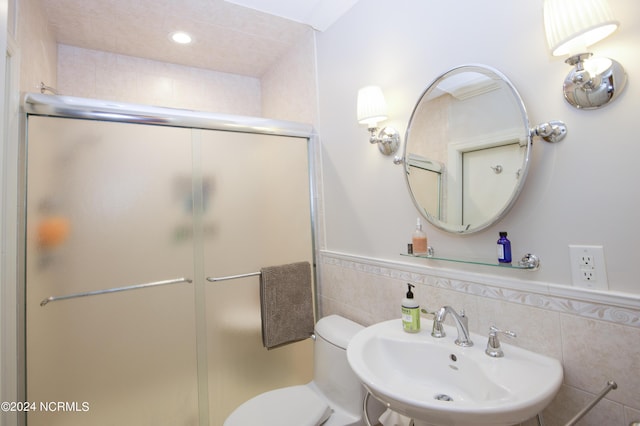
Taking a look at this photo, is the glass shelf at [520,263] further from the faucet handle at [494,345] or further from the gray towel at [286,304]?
the gray towel at [286,304]

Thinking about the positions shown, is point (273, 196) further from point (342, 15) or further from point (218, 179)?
point (342, 15)

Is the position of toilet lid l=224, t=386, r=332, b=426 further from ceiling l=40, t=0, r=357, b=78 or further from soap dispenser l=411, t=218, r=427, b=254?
ceiling l=40, t=0, r=357, b=78

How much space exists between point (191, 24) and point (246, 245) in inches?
56.2

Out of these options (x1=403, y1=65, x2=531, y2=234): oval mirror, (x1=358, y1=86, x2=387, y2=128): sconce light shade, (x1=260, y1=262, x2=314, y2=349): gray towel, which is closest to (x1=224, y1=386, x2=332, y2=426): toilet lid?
(x1=260, y1=262, x2=314, y2=349): gray towel

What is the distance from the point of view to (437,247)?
48.9 inches

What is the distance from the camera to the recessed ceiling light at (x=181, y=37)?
2.01 m

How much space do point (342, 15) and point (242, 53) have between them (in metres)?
0.92

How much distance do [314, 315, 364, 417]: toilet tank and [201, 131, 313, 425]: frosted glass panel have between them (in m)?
0.43

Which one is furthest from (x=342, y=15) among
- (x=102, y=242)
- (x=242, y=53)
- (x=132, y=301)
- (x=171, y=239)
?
(x=132, y=301)

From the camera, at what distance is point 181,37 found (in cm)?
205

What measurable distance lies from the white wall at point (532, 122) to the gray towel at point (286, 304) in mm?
338

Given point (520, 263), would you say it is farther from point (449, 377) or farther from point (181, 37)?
point (181, 37)

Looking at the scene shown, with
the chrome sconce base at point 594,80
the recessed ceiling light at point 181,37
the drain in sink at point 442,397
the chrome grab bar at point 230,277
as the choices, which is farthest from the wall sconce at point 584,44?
the recessed ceiling light at point 181,37

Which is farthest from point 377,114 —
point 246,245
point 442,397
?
point 442,397
